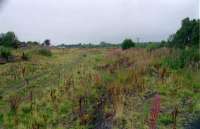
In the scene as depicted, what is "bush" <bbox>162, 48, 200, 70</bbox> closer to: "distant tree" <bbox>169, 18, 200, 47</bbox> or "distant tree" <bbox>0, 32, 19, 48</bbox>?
"distant tree" <bbox>169, 18, 200, 47</bbox>

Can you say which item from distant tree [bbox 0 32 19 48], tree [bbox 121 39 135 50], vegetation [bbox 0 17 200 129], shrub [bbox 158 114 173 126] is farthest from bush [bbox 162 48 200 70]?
distant tree [bbox 0 32 19 48]

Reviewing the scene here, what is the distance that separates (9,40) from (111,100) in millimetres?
25515

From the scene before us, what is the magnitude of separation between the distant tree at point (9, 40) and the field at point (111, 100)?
19518mm

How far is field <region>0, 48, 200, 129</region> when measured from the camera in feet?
29.7

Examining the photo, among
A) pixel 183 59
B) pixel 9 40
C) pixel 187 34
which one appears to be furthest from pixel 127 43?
pixel 183 59

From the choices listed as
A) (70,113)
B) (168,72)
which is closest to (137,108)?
(70,113)

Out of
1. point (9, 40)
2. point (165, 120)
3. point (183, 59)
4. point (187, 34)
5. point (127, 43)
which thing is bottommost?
point (165, 120)

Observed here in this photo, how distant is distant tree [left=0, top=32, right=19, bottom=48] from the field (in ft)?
64.0

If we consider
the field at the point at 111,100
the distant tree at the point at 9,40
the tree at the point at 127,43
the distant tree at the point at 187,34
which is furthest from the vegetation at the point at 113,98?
the tree at the point at 127,43

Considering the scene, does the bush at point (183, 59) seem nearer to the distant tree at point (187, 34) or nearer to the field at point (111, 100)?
the field at point (111, 100)

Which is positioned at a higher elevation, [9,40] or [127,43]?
[9,40]

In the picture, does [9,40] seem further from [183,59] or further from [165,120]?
[165,120]

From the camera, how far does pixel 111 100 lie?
1032 cm

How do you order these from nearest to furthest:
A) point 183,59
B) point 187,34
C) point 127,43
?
point 183,59, point 187,34, point 127,43
